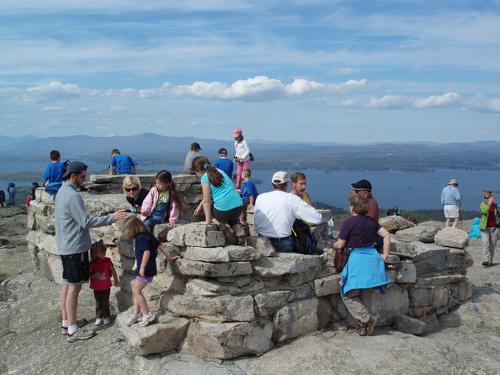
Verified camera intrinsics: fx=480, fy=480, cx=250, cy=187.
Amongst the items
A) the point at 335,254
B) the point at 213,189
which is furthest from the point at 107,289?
the point at 335,254

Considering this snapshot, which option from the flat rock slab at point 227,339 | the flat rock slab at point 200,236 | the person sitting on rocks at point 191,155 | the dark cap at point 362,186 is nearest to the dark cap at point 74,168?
the flat rock slab at point 200,236

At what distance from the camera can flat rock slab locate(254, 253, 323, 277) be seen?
6.86m

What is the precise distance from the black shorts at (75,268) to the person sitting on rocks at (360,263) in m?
3.94

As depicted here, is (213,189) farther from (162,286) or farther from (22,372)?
(22,372)

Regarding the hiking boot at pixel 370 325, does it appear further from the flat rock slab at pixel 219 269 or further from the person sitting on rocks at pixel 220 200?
the person sitting on rocks at pixel 220 200

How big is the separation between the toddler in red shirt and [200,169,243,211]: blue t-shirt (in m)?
2.05

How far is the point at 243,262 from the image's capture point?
22.1 ft

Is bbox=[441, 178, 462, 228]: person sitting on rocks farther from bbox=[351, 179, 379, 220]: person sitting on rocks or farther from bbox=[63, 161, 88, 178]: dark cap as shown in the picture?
bbox=[63, 161, 88, 178]: dark cap

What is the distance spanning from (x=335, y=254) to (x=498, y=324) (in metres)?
3.53

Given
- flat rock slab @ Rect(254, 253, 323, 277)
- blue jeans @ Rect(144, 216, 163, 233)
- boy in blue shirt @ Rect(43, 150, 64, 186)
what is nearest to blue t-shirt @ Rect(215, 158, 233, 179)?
boy in blue shirt @ Rect(43, 150, 64, 186)

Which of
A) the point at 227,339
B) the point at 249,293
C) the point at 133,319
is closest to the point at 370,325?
the point at 249,293

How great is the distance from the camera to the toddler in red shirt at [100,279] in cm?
774

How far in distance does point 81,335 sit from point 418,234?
6743 mm

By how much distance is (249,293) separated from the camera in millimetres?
6816
